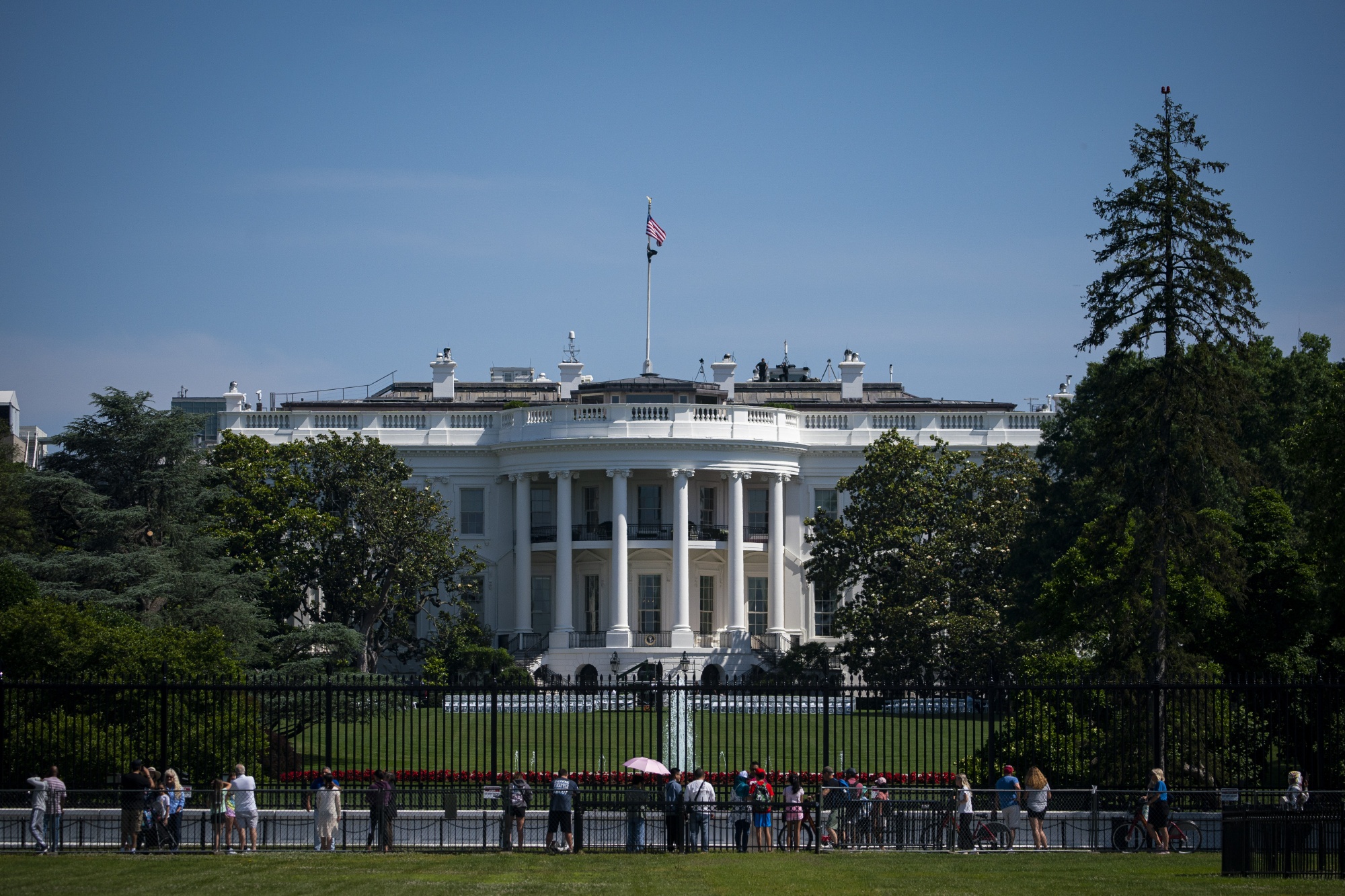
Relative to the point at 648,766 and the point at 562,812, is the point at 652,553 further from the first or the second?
the point at 562,812

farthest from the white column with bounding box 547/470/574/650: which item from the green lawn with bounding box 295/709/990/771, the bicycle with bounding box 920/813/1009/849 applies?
the bicycle with bounding box 920/813/1009/849

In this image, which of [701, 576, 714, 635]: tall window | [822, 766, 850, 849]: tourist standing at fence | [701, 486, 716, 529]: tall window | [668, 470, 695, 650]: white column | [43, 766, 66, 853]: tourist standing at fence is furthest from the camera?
[701, 486, 716, 529]: tall window

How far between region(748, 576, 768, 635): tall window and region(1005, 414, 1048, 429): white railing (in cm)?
1084

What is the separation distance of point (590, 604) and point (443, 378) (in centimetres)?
1506

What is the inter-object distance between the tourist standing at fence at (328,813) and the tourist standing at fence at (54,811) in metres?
3.47

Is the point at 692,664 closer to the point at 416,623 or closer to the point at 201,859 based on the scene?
the point at 416,623

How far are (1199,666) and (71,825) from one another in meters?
20.0

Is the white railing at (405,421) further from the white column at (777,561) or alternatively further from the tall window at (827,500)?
the tall window at (827,500)

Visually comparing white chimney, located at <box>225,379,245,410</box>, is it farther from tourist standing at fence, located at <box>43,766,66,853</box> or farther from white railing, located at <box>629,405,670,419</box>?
tourist standing at fence, located at <box>43,766,66,853</box>

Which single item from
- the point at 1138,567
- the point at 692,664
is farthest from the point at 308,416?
the point at 1138,567

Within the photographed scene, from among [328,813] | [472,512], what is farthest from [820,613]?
[328,813]

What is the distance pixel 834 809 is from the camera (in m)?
25.7

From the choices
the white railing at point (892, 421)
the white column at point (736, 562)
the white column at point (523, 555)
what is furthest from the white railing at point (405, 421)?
the white railing at point (892, 421)

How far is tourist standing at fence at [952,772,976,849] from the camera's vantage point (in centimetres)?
2561
